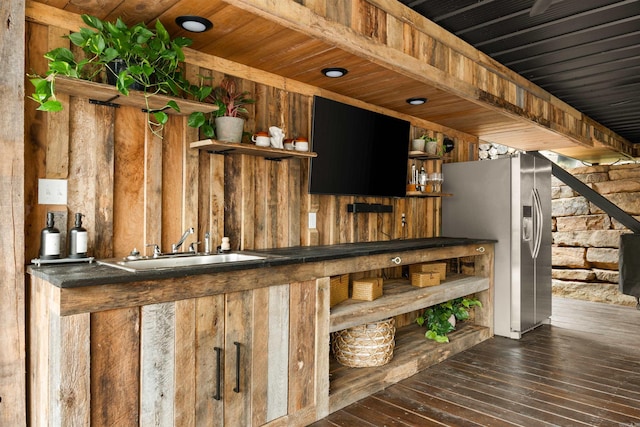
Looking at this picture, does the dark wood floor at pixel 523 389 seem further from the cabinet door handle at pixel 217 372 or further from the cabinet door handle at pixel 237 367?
the cabinet door handle at pixel 217 372

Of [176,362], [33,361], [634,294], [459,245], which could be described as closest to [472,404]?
[459,245]

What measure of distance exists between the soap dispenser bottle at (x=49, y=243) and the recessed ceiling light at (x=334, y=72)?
1870mm

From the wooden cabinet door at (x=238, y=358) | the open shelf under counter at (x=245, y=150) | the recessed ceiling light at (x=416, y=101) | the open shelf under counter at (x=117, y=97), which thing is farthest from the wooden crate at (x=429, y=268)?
the open shelf under counter at (x=117, y=97)

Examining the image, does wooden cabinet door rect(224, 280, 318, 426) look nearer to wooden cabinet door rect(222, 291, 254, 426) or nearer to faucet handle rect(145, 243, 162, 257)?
wooden cabinet door rect(222, 291, 254, 426)

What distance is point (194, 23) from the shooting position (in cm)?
217

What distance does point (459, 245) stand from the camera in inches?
146

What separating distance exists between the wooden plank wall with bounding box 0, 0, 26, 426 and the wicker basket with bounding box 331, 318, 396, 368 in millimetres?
1897

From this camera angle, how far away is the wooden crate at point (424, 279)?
3594 mm

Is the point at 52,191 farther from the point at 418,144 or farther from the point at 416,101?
the point at 418,144

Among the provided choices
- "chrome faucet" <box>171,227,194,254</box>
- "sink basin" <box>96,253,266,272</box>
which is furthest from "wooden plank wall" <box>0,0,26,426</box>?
"chrome faucet" <box>171,227,194,254</box>

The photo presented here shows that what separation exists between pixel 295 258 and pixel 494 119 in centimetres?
292

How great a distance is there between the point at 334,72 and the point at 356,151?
681 millimetres

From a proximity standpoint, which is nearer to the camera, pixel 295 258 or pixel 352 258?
pixel 295 258

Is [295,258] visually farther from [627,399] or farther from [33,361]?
[627,399]
